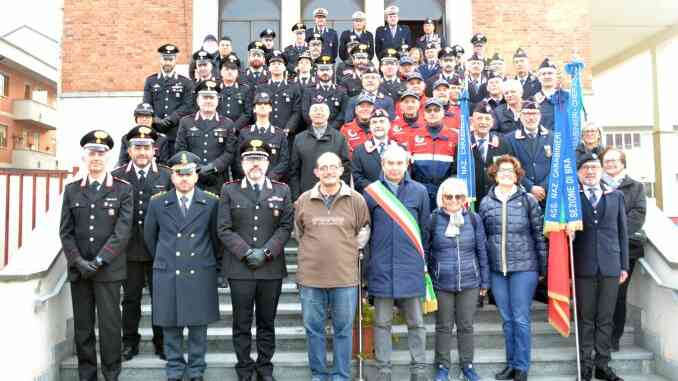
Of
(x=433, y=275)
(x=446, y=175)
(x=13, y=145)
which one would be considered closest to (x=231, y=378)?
(x=433, y=275)

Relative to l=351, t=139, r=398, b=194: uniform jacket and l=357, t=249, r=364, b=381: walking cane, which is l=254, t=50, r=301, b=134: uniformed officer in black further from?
l=357, t=249, r=364, b=381: walking cane

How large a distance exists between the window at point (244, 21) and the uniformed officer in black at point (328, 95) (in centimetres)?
557

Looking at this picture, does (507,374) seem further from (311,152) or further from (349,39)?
(349,39)

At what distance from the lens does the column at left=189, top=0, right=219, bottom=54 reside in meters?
12.7

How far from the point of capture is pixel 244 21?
13.4m

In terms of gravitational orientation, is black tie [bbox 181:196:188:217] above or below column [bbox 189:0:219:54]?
below

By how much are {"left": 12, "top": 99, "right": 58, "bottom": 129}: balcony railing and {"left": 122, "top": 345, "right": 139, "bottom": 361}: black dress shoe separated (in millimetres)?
38610

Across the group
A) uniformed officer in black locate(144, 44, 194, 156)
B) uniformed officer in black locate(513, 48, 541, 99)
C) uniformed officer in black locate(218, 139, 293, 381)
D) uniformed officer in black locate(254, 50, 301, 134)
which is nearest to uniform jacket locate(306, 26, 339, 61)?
uniformed officer in black locate(254, 50, 301, 134)

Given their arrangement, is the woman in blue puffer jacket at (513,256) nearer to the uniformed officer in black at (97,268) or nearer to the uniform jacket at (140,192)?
the uniform jacket at (140,192)

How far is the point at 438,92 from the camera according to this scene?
754 cm

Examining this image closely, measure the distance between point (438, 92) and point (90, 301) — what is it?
192 inches

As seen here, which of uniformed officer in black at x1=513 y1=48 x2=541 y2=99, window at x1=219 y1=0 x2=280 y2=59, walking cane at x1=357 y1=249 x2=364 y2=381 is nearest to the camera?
walking cane at x1=357 y1=249 x2=364 y2=381

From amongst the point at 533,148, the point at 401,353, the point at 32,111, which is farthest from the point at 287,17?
the point at 32,111

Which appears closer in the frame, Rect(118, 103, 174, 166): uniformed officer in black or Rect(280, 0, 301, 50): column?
Rect(118, 103, 174, 166): uniformed officer in black
